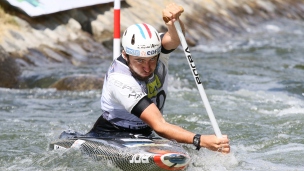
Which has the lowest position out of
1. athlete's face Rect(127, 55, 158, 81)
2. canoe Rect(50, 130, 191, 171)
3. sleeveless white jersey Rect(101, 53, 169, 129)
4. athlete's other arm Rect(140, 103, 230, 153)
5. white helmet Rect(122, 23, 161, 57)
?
canoe Rect(50, 130, 191, 171)

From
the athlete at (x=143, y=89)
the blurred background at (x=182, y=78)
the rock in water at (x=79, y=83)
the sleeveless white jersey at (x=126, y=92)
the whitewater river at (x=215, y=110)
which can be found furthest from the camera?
the rock in water at (x=79, y=83)

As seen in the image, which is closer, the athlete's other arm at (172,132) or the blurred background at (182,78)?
the athlete's other arm at (172,132)

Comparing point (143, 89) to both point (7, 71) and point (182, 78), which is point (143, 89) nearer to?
point (182, 78)

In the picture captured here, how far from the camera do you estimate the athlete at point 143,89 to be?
6.28 metres

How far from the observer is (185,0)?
66.0 feet

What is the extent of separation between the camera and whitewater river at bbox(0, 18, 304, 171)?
721cm

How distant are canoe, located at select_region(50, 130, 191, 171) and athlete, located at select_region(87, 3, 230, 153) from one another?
5.5 inches

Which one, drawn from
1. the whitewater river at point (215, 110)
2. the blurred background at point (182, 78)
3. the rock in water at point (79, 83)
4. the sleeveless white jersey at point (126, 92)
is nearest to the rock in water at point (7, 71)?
the blurred background at point (182, 78)

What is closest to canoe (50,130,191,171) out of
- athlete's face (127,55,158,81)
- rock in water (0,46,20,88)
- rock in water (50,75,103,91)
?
athlete's face (127,55,158,81)

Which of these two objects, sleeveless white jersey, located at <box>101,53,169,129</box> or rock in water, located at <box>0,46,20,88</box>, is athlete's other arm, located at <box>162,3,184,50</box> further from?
Answer: rock in water, located at <box>0,46,20,88</box>

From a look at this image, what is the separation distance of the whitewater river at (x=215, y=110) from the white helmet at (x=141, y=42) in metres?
1.02

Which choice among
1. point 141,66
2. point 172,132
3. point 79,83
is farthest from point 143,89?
point 79,83

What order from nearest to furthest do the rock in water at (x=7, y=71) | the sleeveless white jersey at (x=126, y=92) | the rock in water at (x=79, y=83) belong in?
the sleeveless white jersey at (x=126, y=92)
the rock in water at (x=79, y=83)
the rock in water at (x=7, y=71)

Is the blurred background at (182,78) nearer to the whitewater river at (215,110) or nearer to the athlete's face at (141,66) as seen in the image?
the whitewater river at (215,110)
